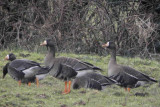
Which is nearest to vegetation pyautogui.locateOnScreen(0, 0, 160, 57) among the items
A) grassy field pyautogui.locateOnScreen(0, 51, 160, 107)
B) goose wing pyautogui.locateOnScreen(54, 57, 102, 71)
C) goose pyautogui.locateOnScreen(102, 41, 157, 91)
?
grassy field pyautogui.locateOnScreen(0, 51, 160, 107)

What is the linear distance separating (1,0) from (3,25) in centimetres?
118

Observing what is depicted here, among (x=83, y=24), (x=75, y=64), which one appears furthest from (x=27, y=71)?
(x=83, y=24)

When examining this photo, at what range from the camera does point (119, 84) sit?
10.4 meters

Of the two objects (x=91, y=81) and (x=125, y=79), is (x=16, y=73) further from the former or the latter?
(x=125, y=79)

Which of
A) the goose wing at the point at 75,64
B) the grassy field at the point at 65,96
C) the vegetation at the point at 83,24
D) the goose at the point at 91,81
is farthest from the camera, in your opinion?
the vegetation at the point at 83,24

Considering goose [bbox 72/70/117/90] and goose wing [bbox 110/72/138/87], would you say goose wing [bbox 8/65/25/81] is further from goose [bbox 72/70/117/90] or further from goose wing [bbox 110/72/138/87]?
goose wing [bbox 110/72/138/87]

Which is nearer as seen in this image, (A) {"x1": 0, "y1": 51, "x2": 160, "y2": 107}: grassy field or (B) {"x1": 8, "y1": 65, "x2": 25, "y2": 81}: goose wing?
(A) {"x1": 0, "y1": 51, "x2": 160, "y2": 107}: grassy field

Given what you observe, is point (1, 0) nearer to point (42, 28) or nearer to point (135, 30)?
point (42, 28)

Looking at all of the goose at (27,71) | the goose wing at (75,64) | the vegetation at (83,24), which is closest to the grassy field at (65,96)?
the goose at (27,71)

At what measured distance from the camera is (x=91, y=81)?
10.3 meters

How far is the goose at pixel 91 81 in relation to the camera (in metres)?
10.2

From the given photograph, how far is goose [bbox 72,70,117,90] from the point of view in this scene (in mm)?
10227

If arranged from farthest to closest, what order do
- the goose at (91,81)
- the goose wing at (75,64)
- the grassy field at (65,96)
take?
the goose wing at (75,64) < the goose at (91,81) < the grassy field at (65,96)

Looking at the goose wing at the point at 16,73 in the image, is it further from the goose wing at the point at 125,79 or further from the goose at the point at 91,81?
the goose wing at the point at 125,79
